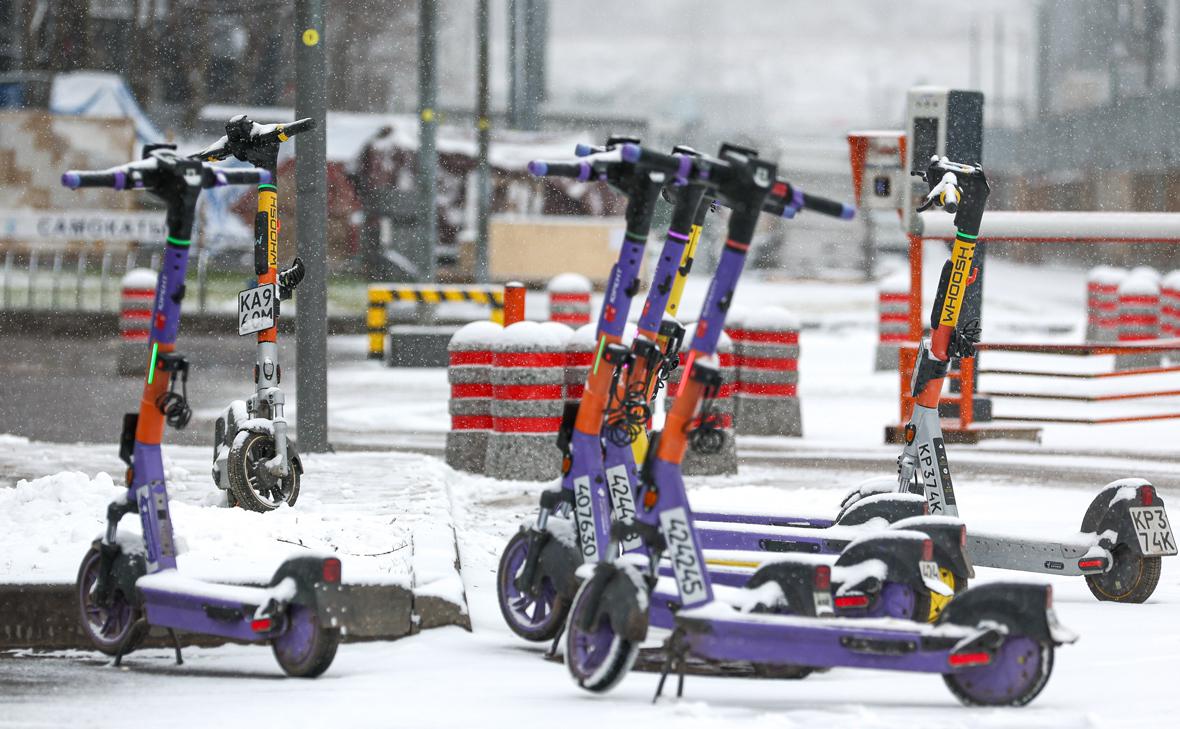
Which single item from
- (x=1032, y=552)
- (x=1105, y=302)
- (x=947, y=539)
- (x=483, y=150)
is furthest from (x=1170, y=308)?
(x=947, y=539)

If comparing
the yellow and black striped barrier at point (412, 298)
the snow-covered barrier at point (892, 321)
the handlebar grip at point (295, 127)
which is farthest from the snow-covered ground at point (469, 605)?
the yellow and black striped barrier at point (412, 298)

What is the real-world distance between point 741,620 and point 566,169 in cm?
191

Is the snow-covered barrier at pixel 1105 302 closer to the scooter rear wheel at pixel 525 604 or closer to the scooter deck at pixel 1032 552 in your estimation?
the scooter deck at pixel 1032 552

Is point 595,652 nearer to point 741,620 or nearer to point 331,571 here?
point 741,620

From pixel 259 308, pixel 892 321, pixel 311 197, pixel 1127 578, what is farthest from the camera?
pixel 892 321

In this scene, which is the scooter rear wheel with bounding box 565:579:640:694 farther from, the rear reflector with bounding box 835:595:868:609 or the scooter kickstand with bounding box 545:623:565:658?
the rear reflector with bounding box 835:595:868:609

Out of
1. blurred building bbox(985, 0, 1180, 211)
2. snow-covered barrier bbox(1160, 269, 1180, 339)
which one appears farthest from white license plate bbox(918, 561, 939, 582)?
blurred building bbox(985, 0, 1180, 211)

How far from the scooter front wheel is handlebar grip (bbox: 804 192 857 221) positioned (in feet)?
14.4

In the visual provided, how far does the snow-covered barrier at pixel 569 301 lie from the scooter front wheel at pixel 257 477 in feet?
46.4

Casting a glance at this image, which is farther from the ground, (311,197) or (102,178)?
(102,178)

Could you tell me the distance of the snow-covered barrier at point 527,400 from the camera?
1325 cm

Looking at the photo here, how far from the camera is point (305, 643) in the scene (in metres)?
6.98

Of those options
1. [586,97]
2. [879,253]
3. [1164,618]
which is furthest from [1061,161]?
[586,97]

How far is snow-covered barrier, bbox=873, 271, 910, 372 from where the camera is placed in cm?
2431
